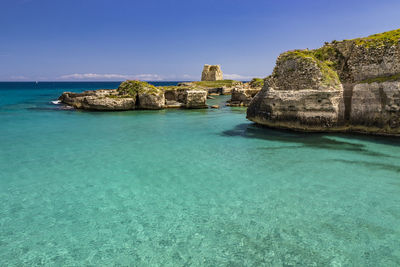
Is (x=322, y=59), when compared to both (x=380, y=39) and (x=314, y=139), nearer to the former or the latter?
(x=380, y=39)

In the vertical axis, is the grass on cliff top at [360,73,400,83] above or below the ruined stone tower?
below

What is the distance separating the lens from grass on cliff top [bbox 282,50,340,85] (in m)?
20.4

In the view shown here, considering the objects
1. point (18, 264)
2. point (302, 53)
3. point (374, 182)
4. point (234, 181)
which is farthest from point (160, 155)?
point (302, 53)

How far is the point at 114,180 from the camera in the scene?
12.0m

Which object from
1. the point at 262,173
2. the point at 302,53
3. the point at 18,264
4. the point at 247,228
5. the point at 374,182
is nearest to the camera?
the point at 18,264

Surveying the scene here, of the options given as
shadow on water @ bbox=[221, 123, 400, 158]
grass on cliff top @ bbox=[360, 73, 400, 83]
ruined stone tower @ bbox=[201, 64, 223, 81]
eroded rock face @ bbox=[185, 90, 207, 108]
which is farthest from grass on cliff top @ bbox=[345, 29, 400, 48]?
ruined stone tower @ bbox=[201, 64, 223, 81]

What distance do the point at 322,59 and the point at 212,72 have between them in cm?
12924

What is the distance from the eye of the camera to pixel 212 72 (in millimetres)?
148375

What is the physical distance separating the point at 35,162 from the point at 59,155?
1688 millimetres

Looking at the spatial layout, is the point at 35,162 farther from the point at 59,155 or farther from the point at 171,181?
the point at 171,181

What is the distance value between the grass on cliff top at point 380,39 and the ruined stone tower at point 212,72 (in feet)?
423

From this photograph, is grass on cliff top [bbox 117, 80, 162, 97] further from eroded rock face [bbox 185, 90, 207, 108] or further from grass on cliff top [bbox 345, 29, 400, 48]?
grass on cliff top [bbox 345, 29, 400, 48]

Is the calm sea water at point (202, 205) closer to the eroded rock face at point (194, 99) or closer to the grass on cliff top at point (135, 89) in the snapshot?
the grass on cliff top at point (135, 89)

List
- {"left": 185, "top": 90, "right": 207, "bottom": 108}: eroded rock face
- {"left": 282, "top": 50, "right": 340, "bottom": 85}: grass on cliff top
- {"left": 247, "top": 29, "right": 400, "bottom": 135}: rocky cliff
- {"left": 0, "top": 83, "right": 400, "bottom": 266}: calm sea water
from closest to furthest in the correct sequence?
1. {"left": 0, "top": 83, "right": 400, "bottom": 266}: calm sea water
2. {"left": 247, "top": 29, "right": 400, "bottom": 135}: rocky cliff
3. {"left": 282, "top": 50, "right": 340, "bottom": 85}: grass on cliff top
4. {"left": 185, "top": 90, "right": 207, "bottom": 108}: eroded rock face
